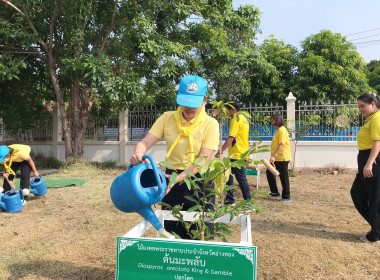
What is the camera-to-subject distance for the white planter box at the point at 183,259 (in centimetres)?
128

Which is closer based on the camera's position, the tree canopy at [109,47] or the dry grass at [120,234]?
the dry grass at [120,234]

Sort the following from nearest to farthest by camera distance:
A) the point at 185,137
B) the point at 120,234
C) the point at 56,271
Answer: the point at 185,137 → the point at 56,271 → the point at 120,234

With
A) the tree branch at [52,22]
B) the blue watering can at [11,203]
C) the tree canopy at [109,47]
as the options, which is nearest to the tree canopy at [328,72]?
the tree canopy at [109,47]

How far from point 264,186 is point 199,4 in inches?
215

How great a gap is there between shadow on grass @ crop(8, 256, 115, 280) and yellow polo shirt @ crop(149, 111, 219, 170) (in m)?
1.16

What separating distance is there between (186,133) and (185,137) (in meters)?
0.06

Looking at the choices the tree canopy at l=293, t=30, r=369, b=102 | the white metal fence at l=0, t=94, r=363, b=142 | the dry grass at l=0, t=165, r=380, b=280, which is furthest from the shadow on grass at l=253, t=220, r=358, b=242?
the tree canopy at l=293, t=30, r=369, b=102

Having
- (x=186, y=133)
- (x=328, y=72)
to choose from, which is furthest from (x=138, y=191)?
(x=328, y=72)

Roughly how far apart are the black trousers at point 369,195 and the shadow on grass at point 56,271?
2.52 m

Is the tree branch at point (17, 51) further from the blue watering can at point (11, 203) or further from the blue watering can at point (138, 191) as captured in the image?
the blue watering can at point (138, 191)

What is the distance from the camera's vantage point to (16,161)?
17.0 ft

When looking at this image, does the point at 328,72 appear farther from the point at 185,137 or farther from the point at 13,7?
the point at 185,137

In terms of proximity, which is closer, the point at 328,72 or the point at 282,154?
the point at 282,154

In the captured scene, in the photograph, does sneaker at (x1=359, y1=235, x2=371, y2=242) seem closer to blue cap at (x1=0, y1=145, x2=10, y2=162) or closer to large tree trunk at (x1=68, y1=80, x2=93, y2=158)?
blue cap at (x1=0, y1=145, x2=10, y2=162)
